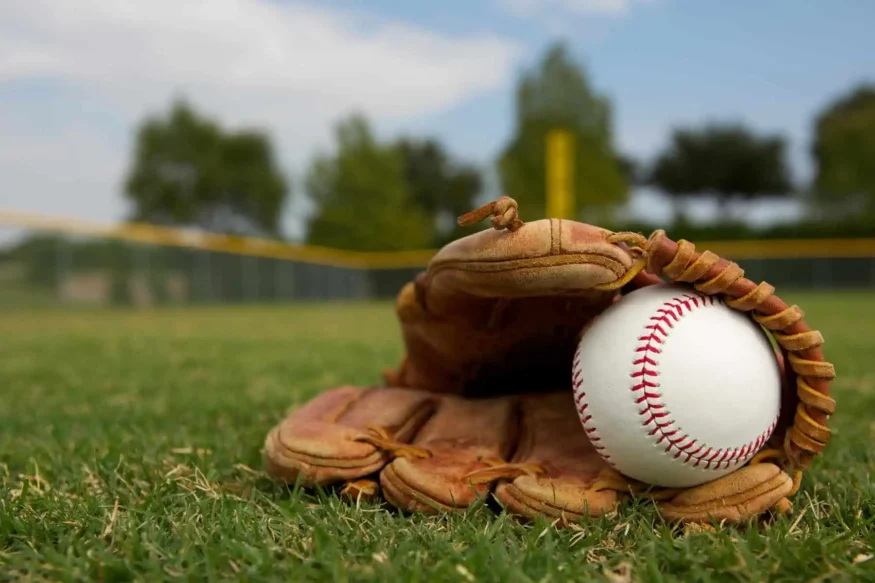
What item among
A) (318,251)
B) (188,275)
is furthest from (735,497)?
(318,251)

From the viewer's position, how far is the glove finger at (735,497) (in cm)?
122

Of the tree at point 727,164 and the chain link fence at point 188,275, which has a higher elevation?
the tree at point 727,164

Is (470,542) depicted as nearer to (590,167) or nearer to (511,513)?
(511,513)

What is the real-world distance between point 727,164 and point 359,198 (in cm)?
2239

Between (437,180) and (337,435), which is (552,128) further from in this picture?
(337,435)

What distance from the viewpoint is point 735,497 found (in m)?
1.24

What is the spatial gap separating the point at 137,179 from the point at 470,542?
38199mm

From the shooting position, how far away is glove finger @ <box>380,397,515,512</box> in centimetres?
131

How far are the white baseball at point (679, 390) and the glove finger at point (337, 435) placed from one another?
467mm

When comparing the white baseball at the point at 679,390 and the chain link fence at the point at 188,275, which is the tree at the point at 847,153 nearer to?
the chain link fence at the point at 188,275

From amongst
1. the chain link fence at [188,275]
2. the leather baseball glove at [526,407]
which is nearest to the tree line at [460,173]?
the chain link fence at [188,275]

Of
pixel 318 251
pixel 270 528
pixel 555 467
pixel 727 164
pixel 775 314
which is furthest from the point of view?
pixel 727 164

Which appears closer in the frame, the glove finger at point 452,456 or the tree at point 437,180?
A: the glove finger at point 452,456

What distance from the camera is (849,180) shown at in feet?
97.9
